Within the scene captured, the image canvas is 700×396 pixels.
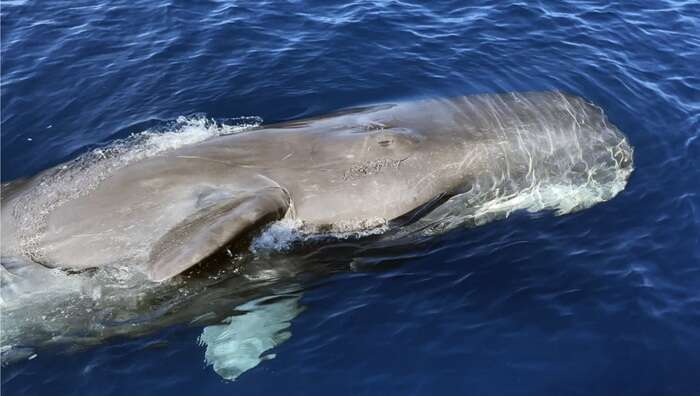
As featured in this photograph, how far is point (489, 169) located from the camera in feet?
31.8

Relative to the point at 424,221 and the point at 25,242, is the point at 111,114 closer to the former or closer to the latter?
the point at 25,242

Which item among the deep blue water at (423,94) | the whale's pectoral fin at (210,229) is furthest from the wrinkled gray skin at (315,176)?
the deep blue water at (423,94)

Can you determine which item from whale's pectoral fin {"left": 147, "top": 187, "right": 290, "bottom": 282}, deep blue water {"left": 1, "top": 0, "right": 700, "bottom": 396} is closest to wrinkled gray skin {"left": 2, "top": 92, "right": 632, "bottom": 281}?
whale's pectoral fin {"left": 147, "top": 187, "right": 290, "bottom": 282}

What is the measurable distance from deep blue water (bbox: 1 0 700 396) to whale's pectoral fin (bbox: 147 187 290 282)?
149 cm

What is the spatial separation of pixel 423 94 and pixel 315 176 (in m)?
5.74

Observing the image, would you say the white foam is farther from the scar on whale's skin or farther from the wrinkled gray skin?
the scar on whale's skin

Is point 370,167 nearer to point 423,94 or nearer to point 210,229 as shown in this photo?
point 210,229

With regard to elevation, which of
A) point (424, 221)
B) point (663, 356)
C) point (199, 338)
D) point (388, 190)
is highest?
point (388, 190)

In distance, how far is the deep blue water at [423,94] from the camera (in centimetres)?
809

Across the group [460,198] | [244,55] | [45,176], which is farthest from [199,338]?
[244,55]

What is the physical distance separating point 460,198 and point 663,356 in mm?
3313

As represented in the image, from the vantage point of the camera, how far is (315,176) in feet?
29.0

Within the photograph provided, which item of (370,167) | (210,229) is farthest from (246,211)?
(370,167)

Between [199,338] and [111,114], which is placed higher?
[111,114]
